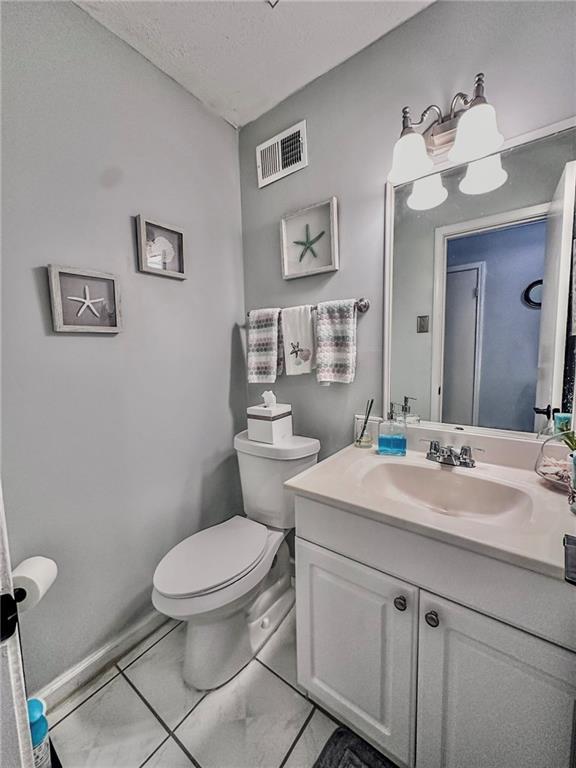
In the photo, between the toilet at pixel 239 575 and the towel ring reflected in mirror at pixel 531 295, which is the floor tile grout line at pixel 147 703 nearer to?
the toilet at pixel 239 575

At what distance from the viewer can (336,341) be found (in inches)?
52.8

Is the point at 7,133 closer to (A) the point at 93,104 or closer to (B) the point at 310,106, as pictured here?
(A) the point at 93,104

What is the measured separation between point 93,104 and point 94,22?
0.28 meters

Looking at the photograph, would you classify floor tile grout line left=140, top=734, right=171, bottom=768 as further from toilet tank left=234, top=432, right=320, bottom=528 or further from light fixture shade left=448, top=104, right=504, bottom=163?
light fixture shade left=448, top=104, right=504, bottom=163

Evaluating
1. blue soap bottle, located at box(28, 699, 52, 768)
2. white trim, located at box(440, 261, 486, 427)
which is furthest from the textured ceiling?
blue soap bottle, located at box(28, 699, 52, 768)

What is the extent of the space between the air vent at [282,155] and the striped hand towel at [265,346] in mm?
633

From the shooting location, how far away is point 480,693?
2.32ft

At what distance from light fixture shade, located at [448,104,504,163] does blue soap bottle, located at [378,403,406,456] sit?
93 cm

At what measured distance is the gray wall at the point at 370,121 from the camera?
94 cm

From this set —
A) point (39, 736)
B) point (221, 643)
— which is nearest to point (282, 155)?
point (221, 643)

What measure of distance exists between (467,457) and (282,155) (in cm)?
151

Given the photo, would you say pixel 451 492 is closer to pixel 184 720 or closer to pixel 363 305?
pixel 363 305

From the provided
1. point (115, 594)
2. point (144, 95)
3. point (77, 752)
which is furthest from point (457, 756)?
point (144, 95)

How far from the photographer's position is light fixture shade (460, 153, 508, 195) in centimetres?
103
